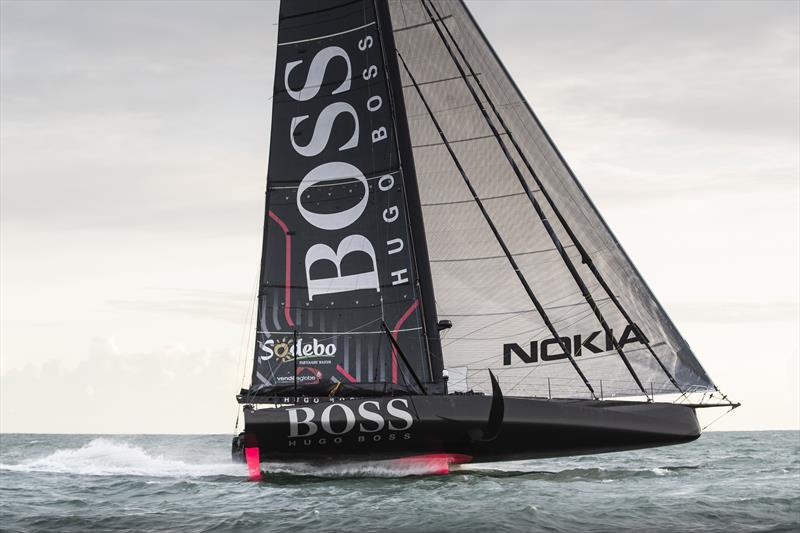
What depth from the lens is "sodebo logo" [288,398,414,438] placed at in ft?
56.0

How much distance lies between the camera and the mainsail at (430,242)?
18.9 m

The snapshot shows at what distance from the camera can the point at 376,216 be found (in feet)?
66.1

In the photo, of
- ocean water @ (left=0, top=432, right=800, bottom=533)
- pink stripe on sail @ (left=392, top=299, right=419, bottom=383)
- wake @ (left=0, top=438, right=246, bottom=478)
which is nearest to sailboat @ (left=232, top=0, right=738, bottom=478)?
pink stripe on sail @ (left=392, top=299, right=419, bottom=383)

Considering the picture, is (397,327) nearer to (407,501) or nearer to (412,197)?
(412,197)

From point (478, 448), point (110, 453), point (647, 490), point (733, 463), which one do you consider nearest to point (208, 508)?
point (478, 448)

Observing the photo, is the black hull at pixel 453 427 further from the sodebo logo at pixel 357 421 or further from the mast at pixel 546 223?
the mast at pixel 546 223

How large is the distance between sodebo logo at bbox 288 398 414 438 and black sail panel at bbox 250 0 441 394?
1824 millimetres

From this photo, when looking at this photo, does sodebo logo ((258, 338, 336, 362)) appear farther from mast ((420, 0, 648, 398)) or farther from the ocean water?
mast ((420, 0, 648, 398))

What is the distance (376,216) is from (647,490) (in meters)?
7.52

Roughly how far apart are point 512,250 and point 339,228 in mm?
3592

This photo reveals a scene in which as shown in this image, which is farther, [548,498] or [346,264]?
[346,264]

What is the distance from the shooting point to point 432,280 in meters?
20.3

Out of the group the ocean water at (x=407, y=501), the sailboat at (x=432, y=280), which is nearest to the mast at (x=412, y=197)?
the sailboat at (x=432, y=280)

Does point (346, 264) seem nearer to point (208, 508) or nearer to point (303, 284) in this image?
point (303, 284)
